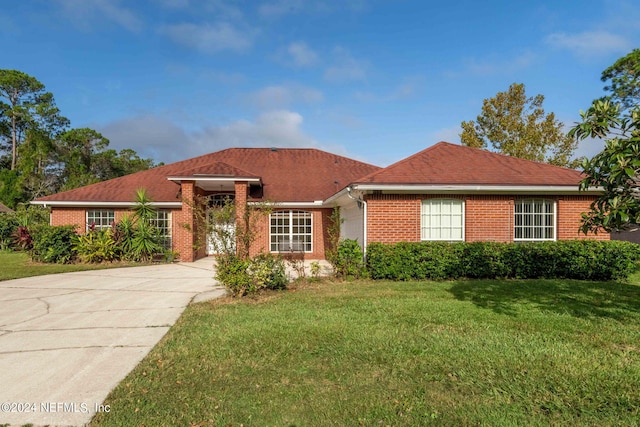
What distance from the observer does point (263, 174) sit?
64.0ft

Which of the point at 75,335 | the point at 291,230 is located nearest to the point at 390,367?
the point at 75,335

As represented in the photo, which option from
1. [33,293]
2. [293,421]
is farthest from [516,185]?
[33,293]

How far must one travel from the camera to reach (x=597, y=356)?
442cm

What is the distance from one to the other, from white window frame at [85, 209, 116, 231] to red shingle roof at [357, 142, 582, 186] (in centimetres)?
1222

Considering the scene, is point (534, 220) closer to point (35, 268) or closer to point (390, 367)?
point (390, 367)

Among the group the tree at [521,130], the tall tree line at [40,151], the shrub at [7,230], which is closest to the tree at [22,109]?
the tall tree line at [40,151]

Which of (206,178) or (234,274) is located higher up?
(206,178)

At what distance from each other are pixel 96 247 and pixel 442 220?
12.8 meters

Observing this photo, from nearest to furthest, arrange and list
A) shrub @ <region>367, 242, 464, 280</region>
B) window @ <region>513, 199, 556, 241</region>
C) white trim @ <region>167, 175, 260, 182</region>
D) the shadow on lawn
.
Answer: the shadow on lawn → shrub @ <region>367, 242, 464, 280</region> → window @ <region>513, 199, 556, 241</region> → white trim @ <region>167, 175, 260, 182</region>

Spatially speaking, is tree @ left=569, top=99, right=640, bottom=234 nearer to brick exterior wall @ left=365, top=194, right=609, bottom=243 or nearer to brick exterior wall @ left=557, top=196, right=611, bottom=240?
brick exterior wall @ left=365, top=194, right=609, bottom=243

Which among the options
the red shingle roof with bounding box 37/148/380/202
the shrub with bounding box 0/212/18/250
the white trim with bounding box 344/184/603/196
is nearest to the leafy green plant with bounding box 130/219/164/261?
the red shingle roof with bounding box 37/148/380/202

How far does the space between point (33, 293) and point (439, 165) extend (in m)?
11.8

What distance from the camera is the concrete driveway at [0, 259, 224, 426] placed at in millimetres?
3484

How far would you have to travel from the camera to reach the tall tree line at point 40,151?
36.1 meters
